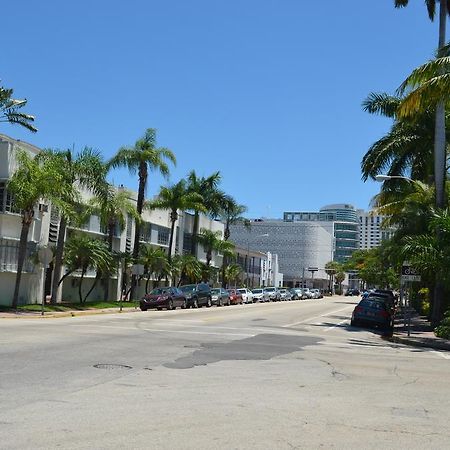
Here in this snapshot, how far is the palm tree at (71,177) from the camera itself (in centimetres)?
3022

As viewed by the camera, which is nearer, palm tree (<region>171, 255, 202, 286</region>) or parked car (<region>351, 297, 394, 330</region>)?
parked car (<region>351, 297, 394, 330</region>)

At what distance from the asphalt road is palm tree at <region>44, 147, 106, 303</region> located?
14.6m

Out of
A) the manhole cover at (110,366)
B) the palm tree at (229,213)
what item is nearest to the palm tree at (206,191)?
the palm tree at (229,213)

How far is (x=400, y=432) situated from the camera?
7148 millimetres

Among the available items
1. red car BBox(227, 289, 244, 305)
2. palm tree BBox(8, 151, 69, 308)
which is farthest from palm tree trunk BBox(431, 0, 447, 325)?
red car BBox(227, 289, 244, 305)

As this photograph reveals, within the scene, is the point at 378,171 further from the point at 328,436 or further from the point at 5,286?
the point at 328,436

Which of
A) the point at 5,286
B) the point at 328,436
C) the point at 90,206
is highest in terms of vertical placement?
the point at 90,206

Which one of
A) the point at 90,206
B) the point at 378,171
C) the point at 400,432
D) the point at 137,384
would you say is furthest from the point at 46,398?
the point at 90,206

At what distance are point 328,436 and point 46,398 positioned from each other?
12.7 ft

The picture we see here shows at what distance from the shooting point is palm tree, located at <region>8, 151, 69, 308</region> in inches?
1052

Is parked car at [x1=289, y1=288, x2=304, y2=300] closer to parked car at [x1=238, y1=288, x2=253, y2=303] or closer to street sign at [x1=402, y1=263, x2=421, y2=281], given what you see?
parked car at [x1=238, y1=288, x2=253, y2=303]

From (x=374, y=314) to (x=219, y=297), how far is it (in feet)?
71.5

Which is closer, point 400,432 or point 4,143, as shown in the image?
point 400,432

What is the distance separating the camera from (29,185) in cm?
2672
